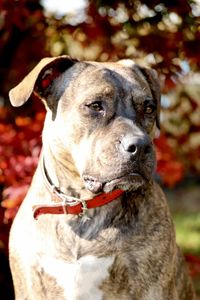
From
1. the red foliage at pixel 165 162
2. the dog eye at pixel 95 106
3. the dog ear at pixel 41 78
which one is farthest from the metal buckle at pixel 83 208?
the red foliage at pixel 165 162

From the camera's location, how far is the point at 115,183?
3.75m

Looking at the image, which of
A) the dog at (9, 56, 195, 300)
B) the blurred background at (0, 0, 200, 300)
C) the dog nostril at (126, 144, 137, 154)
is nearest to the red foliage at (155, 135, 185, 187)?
the blurred background at (0, 0, 200, 300)

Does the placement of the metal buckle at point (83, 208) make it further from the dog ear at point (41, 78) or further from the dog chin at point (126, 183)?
the dog ear at point (41, 78)

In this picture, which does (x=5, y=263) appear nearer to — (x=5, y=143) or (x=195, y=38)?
(x=5, y=143)

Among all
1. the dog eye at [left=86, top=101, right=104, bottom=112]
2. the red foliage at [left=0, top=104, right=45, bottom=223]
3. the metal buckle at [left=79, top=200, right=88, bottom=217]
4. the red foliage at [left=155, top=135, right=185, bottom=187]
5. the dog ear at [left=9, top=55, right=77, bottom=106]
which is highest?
the dog ear at [left=9, top=55, right=77, bottom=106]

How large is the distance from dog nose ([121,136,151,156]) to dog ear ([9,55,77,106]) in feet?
1.93

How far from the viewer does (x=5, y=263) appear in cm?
574

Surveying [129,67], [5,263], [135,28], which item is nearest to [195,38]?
[135,28]

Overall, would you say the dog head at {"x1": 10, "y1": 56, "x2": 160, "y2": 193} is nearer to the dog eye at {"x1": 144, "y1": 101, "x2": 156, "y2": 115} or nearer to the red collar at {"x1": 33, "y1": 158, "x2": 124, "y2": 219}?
the dog eye at {"x1": 144, "y1": 101, "x2": 156, "y2": 115}

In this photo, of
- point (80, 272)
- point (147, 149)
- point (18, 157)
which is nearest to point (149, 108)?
point (147, 149)

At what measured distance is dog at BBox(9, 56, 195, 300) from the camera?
155 inches

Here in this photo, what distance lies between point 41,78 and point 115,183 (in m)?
0.76

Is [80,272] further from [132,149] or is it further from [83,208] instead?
[132,149]

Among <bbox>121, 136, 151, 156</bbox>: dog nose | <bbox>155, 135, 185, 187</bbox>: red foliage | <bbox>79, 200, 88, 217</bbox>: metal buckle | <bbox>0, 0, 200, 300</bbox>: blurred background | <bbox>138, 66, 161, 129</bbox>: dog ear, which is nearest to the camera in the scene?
<bbox>121, 136, 151, 156</bbox>: dog nose
